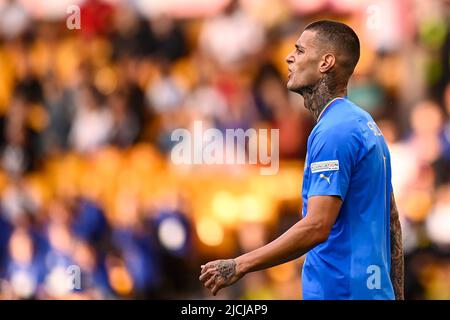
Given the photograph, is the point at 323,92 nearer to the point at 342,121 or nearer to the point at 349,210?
the point at 342,121

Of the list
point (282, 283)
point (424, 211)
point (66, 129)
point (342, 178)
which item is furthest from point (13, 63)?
point (342, 178)

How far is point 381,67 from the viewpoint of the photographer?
28.7 ft

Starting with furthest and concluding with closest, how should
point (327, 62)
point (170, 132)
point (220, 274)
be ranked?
point (170, 132)
point (327, 62)
point (220, 274)

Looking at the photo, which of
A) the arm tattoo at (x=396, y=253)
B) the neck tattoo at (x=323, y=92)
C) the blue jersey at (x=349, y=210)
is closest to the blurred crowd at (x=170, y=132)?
the arm tattoo at (x=396, y=253)

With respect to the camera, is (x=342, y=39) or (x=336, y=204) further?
(x=342, y=39)

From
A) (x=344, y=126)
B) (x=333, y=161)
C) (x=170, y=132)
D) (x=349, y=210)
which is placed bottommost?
(x=349, y=210)

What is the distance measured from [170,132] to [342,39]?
5361 mm

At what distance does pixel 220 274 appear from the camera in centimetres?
338

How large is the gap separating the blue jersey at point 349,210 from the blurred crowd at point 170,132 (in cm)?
504

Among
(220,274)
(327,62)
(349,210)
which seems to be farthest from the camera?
(327,62)

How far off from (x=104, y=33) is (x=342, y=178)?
6.43 m

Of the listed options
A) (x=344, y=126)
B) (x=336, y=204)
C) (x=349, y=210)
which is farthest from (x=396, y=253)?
(x=344, y=126)
